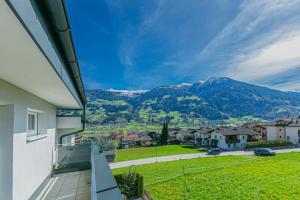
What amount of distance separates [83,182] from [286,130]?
134ft

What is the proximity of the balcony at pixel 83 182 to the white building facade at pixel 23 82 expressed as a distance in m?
0.31

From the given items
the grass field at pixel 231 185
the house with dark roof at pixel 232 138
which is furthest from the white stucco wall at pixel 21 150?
the house with dark roof at pixel 232 138

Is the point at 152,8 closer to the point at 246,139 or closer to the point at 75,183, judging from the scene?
the point at 75,183

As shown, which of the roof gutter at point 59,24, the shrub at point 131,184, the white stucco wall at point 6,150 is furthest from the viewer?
the shrub at point 131,184

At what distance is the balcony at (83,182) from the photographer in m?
1.52

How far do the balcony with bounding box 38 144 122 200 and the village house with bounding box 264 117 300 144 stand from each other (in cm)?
3967

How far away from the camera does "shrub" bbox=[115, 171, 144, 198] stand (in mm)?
11031

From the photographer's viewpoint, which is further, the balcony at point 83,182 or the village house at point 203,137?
the village house at point 203,137

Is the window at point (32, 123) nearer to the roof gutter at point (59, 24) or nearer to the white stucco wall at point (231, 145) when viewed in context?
the roof gutter at point (59, 24)

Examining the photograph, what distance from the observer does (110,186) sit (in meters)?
1.57

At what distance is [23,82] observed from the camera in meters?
2.33

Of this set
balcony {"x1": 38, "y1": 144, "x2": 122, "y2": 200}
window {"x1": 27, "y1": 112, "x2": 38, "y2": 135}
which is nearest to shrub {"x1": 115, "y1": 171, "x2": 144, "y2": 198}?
balcony {"x1": 38, "y1": 144, "x2": 122, "y2": 200}

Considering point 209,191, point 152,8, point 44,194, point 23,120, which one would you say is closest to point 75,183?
point 44,194

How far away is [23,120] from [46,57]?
5.75 ft
